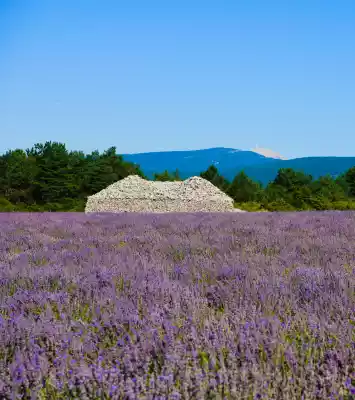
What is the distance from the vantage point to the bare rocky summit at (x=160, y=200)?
25938 millimetres

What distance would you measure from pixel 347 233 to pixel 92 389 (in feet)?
14.6

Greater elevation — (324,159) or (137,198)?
(324,159)

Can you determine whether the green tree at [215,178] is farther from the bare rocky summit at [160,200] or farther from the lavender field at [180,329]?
the lavender field at [180,329]

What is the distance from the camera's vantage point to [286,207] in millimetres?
27719

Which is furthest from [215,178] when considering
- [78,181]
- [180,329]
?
[180,329]

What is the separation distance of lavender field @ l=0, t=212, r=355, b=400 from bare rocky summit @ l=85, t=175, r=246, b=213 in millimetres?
22133

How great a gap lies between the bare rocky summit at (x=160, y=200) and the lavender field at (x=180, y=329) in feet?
72.6

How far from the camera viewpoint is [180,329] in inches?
80.4

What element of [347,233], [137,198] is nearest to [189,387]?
[347,233]

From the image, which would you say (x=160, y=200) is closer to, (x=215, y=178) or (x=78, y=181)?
(x=78, y=181)

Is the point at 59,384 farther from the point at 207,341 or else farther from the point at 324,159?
the point at 324,159

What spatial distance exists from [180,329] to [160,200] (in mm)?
24187

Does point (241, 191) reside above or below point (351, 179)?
below

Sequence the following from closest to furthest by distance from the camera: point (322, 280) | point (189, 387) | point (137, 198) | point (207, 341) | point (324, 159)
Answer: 1. point (189, 387)
2. point (207, 341)
3. point (322, 280)
4. point (137, 198)
5. point (324, 159)
